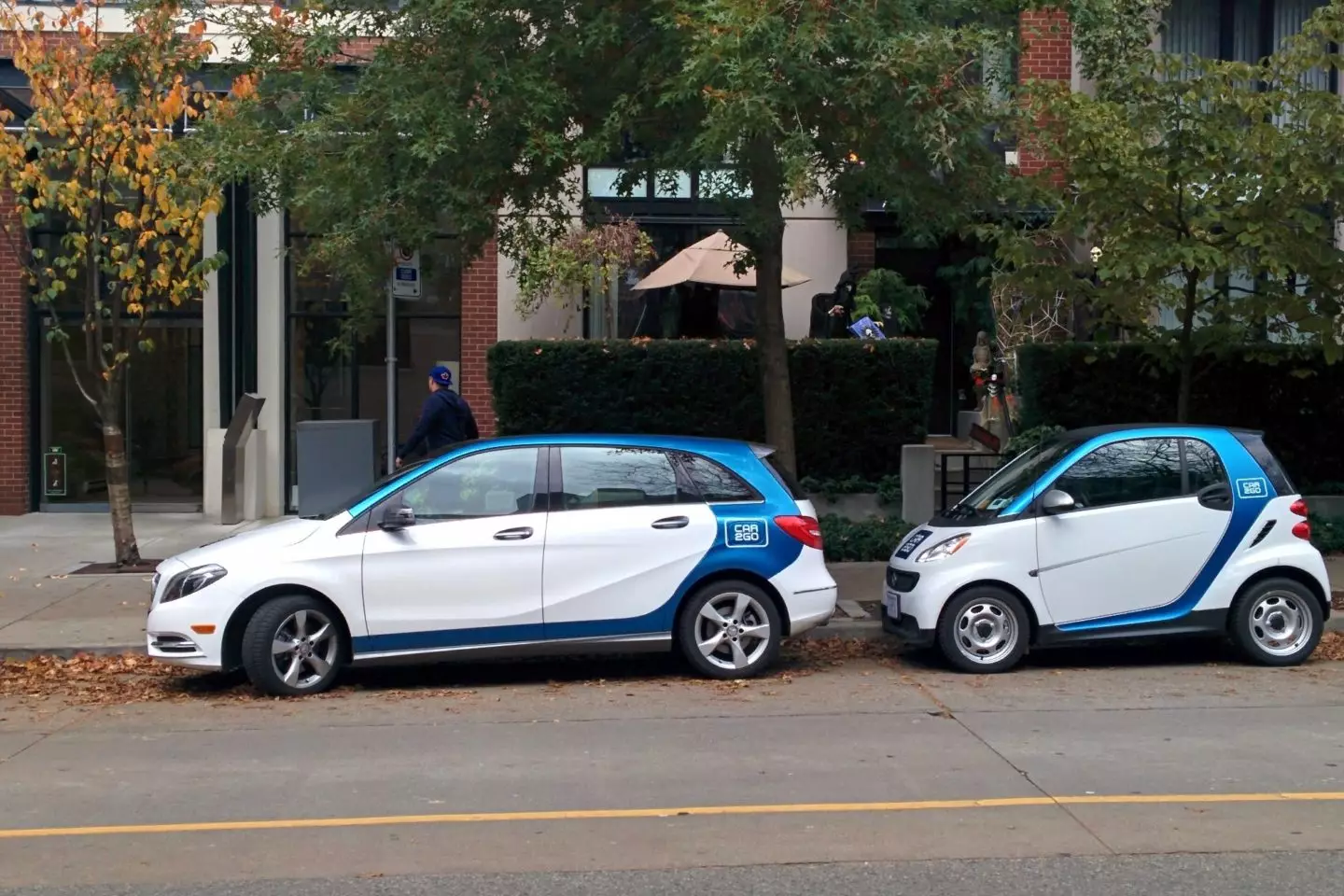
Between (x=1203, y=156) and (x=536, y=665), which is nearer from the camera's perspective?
(x=536, y=665)

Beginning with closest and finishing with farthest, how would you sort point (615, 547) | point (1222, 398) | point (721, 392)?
1. point (615, 547)
2. point (721, 392)
3. point (1222, 398)

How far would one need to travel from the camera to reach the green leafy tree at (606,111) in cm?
1016

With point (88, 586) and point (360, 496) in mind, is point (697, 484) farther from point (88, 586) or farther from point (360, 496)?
point (88, 586)

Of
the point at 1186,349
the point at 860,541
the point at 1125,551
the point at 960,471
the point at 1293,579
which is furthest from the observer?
the point at 960,471

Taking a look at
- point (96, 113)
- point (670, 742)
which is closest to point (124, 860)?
point (670, 742)

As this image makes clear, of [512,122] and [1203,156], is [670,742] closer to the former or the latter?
[512,122]

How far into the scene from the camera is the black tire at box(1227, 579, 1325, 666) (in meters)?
9.74

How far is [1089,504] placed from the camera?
9.70 meters

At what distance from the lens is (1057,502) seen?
944 centimetres

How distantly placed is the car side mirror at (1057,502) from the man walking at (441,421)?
658 centimetres

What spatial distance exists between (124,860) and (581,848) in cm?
179

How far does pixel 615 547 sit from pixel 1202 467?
3917 millimetres

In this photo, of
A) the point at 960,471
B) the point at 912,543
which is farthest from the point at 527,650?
the point at 960,471

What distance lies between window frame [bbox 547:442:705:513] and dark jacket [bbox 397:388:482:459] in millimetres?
5049
